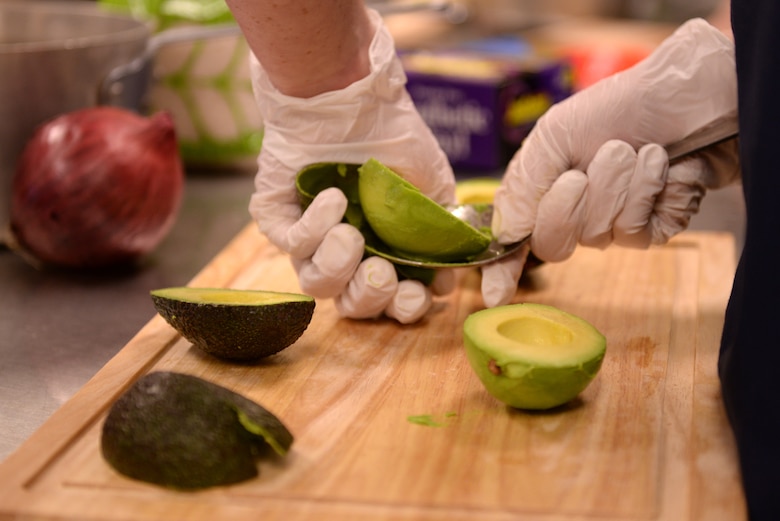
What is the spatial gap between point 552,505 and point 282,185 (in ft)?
1.97

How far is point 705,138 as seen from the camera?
4.19ft

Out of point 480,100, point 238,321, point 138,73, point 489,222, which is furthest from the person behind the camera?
point 480,100

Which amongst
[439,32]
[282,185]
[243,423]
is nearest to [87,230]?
[282,185]

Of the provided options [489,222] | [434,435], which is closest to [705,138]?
[489,222]

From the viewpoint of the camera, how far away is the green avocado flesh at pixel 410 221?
49.3 inches

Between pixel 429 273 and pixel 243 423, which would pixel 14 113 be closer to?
pixel 429 273

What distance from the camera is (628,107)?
130 centimetres

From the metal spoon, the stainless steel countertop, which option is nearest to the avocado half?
the metal spoon

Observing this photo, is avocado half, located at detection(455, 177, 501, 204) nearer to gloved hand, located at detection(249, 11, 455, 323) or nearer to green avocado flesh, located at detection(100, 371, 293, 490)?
gloved hand, located at detection(249, 11, 455, 323)

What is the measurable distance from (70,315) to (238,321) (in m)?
0.47

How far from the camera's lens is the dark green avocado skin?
1160 mm

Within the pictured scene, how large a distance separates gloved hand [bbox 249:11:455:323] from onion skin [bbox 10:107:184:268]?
0.31 meters

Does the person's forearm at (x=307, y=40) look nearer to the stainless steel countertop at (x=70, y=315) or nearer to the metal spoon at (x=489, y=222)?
the metal spoon at (x=489, y=222)

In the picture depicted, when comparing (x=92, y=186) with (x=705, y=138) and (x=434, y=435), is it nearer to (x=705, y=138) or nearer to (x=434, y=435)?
(x=434, y=435)
